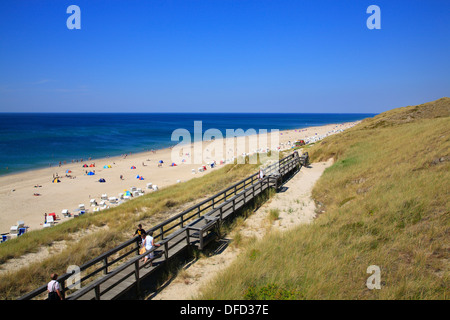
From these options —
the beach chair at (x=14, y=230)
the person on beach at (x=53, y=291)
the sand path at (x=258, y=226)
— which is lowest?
A: the beach chair at (x=14, y=230)

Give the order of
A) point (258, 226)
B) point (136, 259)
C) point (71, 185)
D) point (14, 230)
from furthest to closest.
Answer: point (71, 185) → point (14, 230) → point (258, 226) → point (136, 259)

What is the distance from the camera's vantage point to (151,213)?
14.3 meters

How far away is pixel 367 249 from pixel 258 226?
447 cm

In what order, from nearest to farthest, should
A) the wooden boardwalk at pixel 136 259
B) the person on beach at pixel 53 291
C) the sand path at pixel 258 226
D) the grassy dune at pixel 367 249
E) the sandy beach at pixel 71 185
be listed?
the grassy dune at pixel 367 249 → the person on beach at pixel 53 291 → the wooden boardwalk at pixel 136 259 → the sand path at pixel 258 226 → the sandy beach at pixel 71 185

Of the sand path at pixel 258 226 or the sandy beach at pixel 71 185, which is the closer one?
the sand path at pixel 258 226

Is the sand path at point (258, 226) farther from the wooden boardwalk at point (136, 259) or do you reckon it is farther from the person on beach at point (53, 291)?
the person on beach at point (53, 291)

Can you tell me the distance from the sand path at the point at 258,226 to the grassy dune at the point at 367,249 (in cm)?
81

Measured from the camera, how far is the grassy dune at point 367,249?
516 centimetres

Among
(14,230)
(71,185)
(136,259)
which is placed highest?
(136,259)

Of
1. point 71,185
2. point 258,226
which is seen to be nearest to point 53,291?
point 258,226

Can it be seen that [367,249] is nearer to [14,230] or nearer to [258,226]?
[258,226]

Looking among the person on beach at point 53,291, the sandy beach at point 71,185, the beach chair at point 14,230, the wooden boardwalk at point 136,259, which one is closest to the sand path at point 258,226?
the wooden boardwalk at point 136,259

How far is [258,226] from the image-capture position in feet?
33.7
